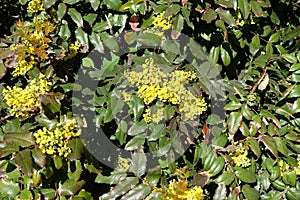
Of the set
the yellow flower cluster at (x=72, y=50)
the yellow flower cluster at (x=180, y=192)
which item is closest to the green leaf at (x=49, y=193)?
the yellow flower cluster at (x=180, y=192)

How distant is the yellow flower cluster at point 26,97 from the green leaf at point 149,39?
0.40m

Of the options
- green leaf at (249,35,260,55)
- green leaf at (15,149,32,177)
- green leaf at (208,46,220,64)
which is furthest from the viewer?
green leaf at (249,35,260,55)

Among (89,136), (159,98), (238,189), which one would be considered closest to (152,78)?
(159,98)

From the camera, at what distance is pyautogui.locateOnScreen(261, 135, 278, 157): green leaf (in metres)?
1.87

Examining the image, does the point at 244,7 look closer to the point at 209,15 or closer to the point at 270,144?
the point at 209,15

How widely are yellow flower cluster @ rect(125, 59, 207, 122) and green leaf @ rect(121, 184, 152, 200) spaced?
325 millimetres

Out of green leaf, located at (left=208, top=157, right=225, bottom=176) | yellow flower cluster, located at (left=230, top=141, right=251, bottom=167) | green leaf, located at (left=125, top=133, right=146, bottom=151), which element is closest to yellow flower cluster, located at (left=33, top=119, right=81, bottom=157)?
green leaf, located at (left=125, top=133, right=146, bottom=151)

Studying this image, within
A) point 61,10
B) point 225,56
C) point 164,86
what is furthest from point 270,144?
point 61,10

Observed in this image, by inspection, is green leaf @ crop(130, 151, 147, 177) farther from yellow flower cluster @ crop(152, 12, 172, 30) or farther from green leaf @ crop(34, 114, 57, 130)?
yellow flower cluster @ crop(152, 12, 172, 30)

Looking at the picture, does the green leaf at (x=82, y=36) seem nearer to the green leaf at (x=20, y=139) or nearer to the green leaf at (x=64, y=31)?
the green leaf at (x=64, y=31)

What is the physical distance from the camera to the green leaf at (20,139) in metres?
1.61

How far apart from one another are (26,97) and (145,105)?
17.6 inches

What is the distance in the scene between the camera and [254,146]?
73.7 inches

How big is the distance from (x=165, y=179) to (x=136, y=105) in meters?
0.34
